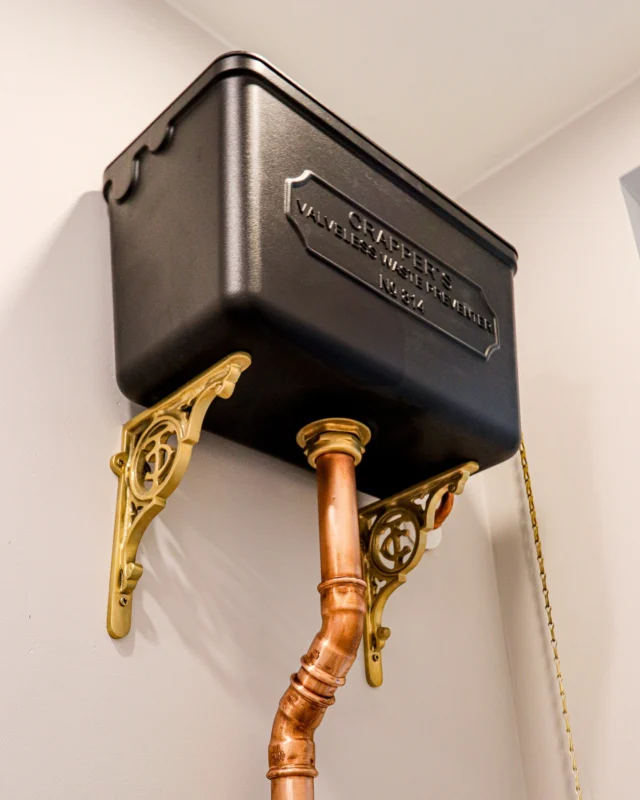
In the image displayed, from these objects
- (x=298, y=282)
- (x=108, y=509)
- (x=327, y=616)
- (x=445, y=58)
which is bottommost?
(x=327, y=616)

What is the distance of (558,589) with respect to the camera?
4.59 feet

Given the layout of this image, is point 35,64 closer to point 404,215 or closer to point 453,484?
point 404,215

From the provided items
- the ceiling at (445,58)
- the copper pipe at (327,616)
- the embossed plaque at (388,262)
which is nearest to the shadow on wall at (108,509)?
the copper pipe at (327,616)

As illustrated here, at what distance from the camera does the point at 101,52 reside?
128cm

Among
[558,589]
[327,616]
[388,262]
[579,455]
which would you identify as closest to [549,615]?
[558,589]

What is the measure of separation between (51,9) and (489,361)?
0.73 metres

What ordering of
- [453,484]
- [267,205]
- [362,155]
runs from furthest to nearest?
[453,484], [362,155], [267,205]

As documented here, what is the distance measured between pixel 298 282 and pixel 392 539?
449mm

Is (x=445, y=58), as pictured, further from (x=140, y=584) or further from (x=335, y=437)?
(x=140, y=584)

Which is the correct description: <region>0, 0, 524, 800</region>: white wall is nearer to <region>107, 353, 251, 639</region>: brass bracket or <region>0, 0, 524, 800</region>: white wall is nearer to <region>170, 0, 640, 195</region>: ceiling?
<region>107, 353, 251, 639</region>: brass bracket

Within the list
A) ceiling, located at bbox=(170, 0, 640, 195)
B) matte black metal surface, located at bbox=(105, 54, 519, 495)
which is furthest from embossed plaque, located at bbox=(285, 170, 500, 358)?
ceiling, located at bbox=(170, 0, 640, 195)

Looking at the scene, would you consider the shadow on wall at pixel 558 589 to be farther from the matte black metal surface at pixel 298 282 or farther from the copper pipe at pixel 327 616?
the copper pipe at pixel 327 616

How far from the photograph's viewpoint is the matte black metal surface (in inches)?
37.1

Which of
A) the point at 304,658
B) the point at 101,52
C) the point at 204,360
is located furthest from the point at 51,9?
the point at 304,658
